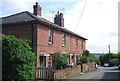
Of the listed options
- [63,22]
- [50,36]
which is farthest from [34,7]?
[63,22]

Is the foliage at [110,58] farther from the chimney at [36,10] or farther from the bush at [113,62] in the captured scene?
the chimney at [36,10]

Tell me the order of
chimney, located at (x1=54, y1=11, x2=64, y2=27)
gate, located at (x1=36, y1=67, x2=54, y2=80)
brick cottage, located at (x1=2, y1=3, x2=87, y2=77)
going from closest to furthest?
gate, located at (x1=36, y1=67, x2=54, y2=80)
brick cottage, located at (x1=2, y1=3, x2=87, y2=77)
chimney, located at (x1=54, y1=11, x2=64, y2=27)

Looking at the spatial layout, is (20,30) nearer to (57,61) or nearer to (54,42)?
(54,42)

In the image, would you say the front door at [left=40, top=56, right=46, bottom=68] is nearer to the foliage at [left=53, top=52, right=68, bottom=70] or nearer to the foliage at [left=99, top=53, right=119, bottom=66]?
the foliage at [left=53, top=52, right=68, bottom=70]

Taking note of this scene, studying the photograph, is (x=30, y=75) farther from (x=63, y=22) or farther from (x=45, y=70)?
(x=63, y=22)

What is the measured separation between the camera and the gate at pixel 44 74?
12.0 m

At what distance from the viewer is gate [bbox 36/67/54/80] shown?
1201 centimetres

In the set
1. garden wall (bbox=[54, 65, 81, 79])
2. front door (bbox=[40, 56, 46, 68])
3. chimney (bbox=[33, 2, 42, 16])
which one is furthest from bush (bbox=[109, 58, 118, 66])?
front door (bbox=[40, 56, 46, 68])

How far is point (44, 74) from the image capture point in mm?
12375

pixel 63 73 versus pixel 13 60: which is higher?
pixel 13 60

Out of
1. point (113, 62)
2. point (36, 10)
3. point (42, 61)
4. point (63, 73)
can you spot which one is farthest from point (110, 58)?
point (63, 73)

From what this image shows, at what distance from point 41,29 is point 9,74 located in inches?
257

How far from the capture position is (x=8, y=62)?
10188mm

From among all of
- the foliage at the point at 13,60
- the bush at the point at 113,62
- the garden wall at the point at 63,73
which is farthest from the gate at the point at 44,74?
the bush at the point at 113,62
